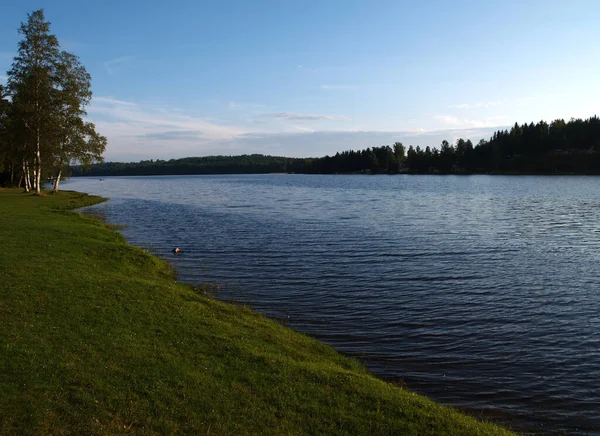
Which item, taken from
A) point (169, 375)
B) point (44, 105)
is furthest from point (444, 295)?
point (44, 105)

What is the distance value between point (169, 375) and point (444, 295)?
1389 centimetres

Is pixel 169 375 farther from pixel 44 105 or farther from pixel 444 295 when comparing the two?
pixel 44 105

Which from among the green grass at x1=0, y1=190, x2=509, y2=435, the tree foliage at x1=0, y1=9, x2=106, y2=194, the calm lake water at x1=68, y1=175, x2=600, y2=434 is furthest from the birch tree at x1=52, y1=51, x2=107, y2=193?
the green grass at x1=0, y1=190, x2=509, y2=435

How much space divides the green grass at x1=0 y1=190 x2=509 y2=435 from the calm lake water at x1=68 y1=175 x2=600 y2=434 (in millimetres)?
2412

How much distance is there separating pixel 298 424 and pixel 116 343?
509 centimetres

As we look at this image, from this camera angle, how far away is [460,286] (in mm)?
21531

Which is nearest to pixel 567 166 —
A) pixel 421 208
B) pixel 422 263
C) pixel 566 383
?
pixel 421 208

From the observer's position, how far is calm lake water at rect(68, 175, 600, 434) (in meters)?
12.3

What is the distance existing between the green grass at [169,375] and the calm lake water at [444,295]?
Result: 2412mm

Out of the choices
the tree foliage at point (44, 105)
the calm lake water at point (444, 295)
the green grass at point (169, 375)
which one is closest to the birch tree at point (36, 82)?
the tree foliage at point (44, 105)

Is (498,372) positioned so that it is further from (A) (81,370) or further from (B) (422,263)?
(B) (422,263)

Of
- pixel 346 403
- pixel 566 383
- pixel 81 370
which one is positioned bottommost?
pixel 566 383

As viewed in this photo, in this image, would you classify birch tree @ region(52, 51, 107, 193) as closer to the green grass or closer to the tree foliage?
the tree foliage

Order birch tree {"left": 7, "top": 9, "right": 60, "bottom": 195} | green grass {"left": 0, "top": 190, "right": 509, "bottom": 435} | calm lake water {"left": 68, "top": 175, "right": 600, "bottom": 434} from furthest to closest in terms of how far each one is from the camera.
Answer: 1. birch tree {"left": 7, "top": 9, "right": 60, "bottom": 195}
2. calm lake water {"left": 68, "top": 175, "right": 600, "bottom": 434}
3. green grass {"left": 0, "top": 190, "right": 509, "bottom": 435}
